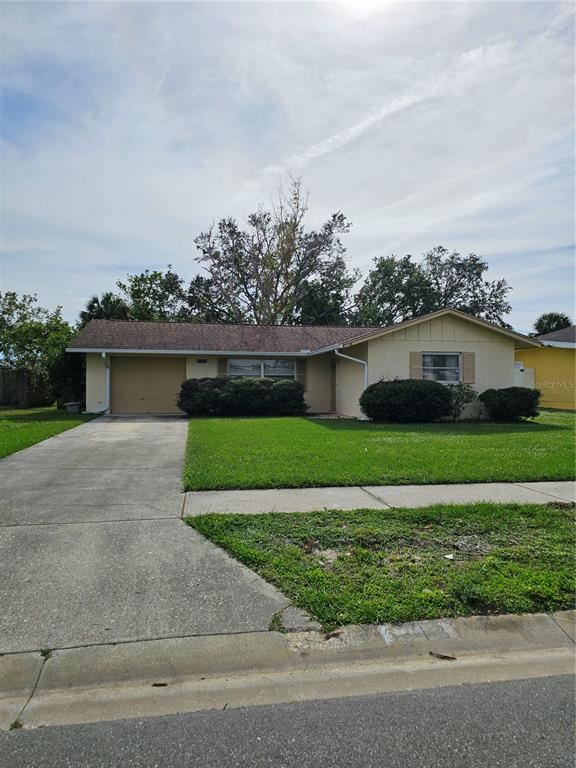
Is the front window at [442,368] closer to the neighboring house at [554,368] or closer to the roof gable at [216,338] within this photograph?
the roof gable at [216,338]

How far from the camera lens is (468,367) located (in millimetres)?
16000

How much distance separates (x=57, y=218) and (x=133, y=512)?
12.3m

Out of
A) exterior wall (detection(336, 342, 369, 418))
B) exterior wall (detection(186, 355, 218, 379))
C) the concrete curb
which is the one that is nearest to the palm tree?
exterior wall (detection(186, 355, 218, 379))

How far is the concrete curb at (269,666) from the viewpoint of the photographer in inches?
97.0

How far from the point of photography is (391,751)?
211 centimetres

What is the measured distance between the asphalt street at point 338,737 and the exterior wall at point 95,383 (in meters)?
17.4

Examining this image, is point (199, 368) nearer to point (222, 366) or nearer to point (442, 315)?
point (222, 366)

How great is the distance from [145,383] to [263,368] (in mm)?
4760

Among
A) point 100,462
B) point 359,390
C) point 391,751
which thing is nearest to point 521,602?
point 391,751

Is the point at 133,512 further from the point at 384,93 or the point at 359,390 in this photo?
the point at 359,390

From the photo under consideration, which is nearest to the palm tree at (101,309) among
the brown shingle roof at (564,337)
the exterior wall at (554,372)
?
the exterior wall at (554,372)

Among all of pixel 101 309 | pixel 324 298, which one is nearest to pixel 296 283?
pixel 324 298

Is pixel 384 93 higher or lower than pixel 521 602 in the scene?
higher

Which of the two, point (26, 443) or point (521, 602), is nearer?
point (521, 602)
